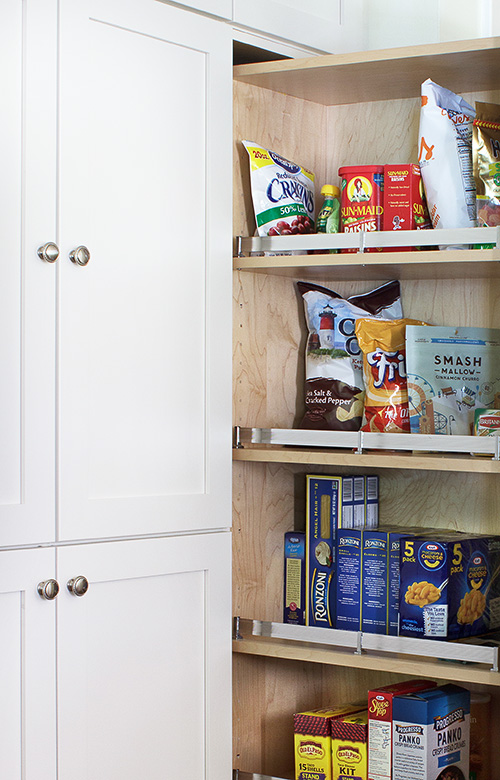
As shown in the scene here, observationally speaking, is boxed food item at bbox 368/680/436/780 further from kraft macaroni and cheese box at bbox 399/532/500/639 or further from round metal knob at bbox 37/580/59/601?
round metal knob at bbox 37/580/59/601

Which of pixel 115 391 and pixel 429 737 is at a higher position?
pixel 115 391

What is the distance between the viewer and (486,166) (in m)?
1.72

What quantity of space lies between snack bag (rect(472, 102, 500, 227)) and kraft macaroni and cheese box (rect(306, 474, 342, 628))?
2.02 ft

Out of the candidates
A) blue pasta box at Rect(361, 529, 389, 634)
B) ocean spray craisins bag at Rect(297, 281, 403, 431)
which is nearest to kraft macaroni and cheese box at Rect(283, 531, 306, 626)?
blue pasta box at Rect(361, 529, 389, 634)

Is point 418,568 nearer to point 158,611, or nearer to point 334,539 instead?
point 334,539

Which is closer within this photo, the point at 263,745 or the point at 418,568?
the point at 418,568

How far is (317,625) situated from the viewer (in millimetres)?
1899

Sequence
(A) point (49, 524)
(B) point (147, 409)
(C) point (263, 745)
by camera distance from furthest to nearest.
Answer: (C) point (263, 745), (B) point (147, 409), (A) point (49, 524)

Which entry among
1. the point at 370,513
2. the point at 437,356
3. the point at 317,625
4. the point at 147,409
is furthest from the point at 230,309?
the point at 317,625

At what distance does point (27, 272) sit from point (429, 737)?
1.13 metres

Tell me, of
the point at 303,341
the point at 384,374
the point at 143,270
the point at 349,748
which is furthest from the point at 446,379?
the point at 349,748

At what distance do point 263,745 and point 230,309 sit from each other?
36.5 inches

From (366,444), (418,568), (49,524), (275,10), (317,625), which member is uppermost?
(275,10)

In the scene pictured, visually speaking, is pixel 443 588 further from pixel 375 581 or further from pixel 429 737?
pixel 429 737
